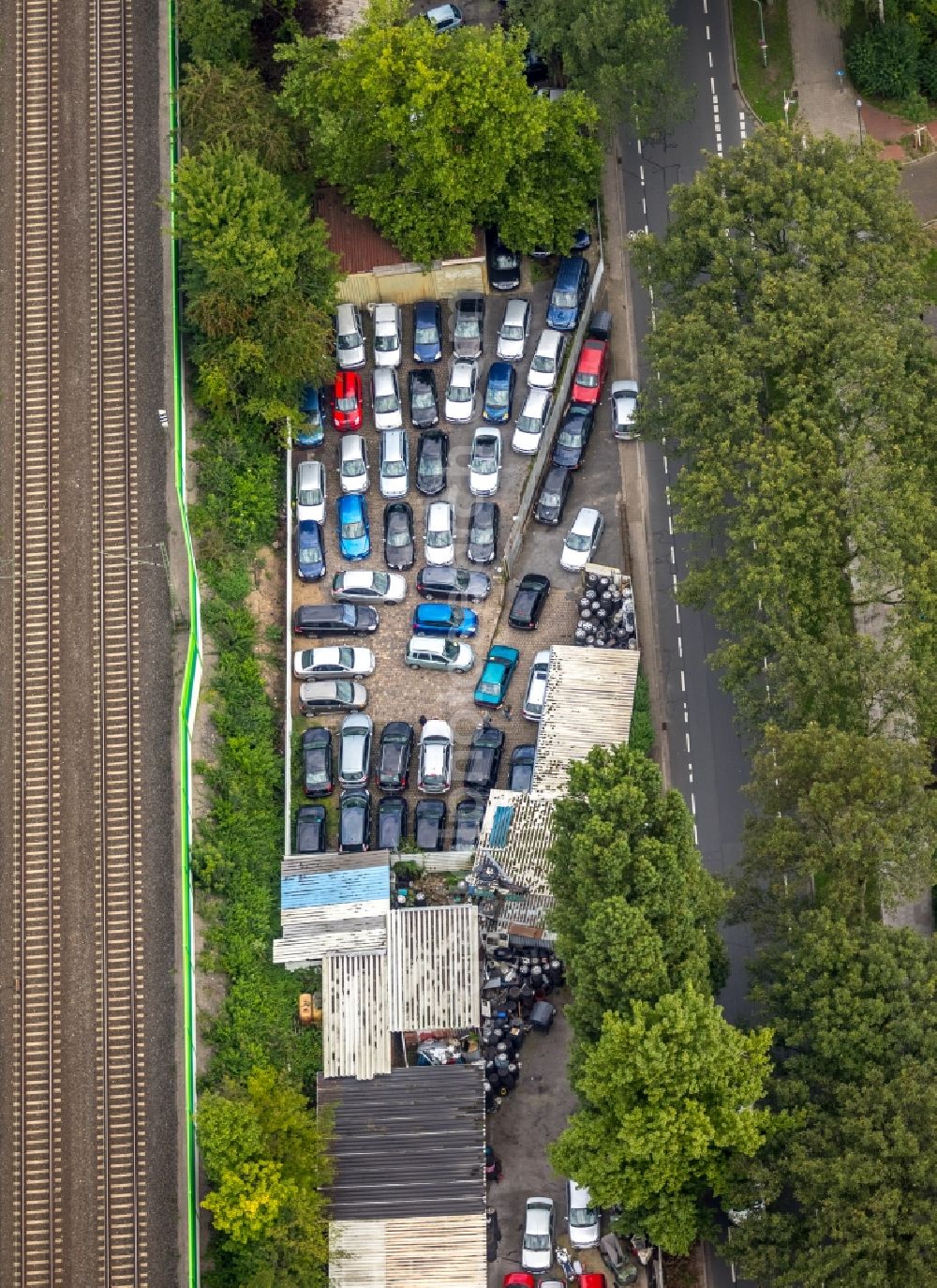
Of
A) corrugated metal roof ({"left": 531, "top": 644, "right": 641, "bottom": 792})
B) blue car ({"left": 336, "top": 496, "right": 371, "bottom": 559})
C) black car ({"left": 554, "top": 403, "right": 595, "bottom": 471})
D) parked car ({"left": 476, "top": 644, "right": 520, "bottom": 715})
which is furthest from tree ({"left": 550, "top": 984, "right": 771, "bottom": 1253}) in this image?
black car ({"left": 554, "top": 403, "right": 595, "bottom": 471})

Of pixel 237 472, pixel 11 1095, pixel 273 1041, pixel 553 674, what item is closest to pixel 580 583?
pixel 553 674

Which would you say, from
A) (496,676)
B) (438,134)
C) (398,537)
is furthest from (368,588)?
(438,134)

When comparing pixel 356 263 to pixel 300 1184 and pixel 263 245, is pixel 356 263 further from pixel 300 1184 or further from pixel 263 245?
pixel 300 1184

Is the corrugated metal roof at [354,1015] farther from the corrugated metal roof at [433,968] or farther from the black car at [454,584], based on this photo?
the black car at [454,584]

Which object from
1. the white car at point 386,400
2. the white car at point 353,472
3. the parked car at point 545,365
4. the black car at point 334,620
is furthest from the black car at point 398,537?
the parked car at point 545,365

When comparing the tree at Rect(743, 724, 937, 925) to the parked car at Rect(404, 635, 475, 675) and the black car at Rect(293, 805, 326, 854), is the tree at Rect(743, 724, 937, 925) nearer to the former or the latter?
the parked car at Rect(404, 635, 475, 675)
